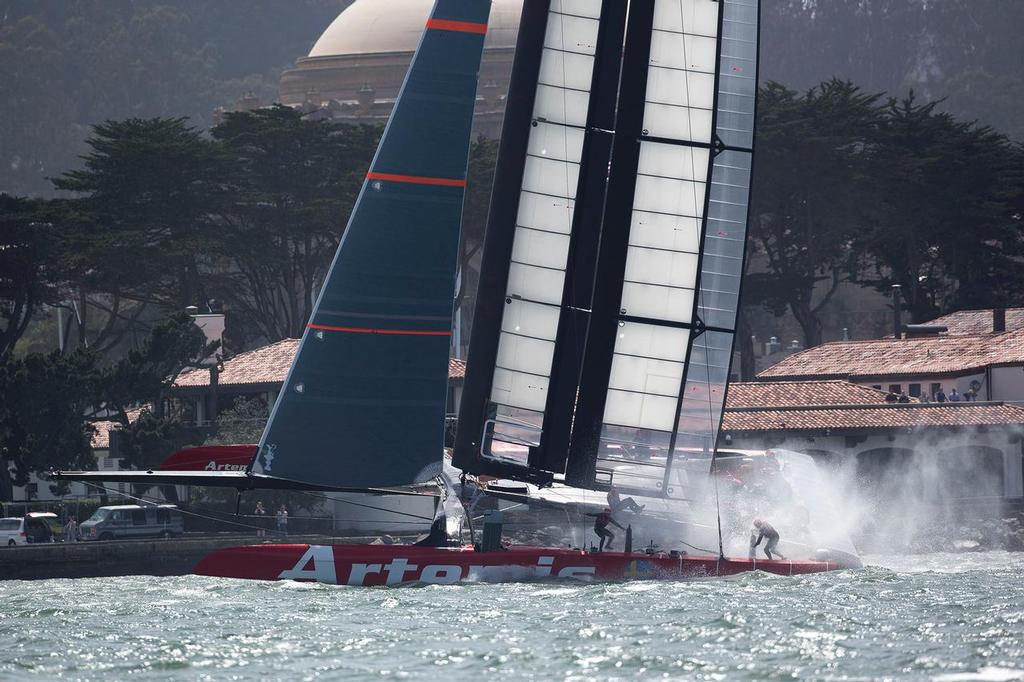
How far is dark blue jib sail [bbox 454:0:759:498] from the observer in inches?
891

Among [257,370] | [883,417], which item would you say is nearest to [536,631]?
[883,417]

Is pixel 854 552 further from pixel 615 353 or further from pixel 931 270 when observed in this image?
pixel 931 270

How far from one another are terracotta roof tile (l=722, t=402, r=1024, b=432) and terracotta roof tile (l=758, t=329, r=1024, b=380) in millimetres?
4076

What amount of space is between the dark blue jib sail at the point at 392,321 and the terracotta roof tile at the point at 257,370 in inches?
816

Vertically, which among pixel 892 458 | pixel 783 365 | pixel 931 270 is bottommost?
pixel 892 458

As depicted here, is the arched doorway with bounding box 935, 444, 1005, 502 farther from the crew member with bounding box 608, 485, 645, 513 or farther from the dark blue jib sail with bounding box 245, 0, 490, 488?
the dark blue jib sail with bounding box 245, 0, 490, 488

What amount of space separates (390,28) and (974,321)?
138 feet

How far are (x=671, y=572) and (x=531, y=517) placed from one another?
8.90 metres

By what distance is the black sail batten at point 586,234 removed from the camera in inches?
896

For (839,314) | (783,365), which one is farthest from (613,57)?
(839,314)

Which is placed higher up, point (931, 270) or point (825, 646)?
point (931, 270)

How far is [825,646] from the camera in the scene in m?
16.9

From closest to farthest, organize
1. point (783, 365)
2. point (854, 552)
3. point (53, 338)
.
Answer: point (854, 552) → point (783, 365) → point (53, 338)

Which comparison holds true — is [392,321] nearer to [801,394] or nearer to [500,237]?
[500,237]
